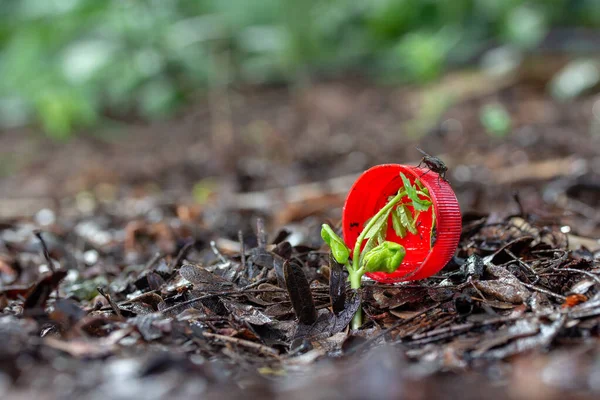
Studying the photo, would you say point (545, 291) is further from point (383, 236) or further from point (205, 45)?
point (205, 45)

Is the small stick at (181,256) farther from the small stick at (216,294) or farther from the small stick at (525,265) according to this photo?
the small stick at (525,265)

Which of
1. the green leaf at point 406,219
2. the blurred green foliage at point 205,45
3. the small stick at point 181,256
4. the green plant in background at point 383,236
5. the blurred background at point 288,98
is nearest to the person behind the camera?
the green plant in background at point 383,236

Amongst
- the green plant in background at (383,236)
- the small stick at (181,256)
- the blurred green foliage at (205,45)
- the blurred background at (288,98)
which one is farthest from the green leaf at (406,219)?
the blurred green foliage at (205,45)

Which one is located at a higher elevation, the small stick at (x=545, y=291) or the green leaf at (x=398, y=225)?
the green leaf at (x=398, y=225)

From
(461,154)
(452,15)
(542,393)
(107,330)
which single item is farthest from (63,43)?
(542,393)

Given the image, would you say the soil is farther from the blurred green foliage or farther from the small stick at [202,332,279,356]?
the blurred green foliage

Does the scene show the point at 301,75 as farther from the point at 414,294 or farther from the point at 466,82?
the point at 414,294

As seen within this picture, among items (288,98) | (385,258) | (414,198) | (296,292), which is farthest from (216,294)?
(288,98)
